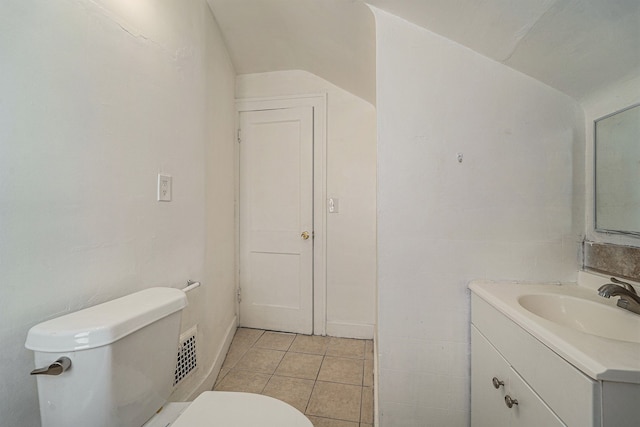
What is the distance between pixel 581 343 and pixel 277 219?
75.5 inches

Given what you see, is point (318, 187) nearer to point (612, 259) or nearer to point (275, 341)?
point (275, 341)

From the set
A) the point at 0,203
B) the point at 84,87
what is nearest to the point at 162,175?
the point at 84,87

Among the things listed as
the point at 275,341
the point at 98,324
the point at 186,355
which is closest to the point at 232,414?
the point at 98,324

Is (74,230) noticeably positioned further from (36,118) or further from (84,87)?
(84,87)

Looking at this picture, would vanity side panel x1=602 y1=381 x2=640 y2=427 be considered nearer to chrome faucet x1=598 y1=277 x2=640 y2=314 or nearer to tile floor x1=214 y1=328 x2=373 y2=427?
chrome faucet x1=598 y1=277 x2=640 y2=314

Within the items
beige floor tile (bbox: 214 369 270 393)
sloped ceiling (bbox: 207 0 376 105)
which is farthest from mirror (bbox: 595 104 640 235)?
beige floor tile (bbox: 214 369 270 393)

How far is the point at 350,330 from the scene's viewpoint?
6.98 feet

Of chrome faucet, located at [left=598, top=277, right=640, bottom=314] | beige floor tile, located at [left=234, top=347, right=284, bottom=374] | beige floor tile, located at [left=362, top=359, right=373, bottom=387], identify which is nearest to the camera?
chrome faucet, located at [left=598, top=277, right=640, bottom=314]

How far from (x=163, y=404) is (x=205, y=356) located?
660 mm

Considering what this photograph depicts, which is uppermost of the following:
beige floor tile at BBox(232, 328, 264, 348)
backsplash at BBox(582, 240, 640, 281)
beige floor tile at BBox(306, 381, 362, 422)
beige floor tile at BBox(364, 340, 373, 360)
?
backsplash at BBox(582, 240, 640, 281)

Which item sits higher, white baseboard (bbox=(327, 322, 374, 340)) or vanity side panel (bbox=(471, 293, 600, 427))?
vanity side panel (bbox=(471, 293, 600, 427))

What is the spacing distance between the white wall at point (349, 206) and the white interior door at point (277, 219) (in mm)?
181

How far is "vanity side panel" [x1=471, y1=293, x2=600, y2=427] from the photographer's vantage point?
545mm

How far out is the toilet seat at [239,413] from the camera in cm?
77
